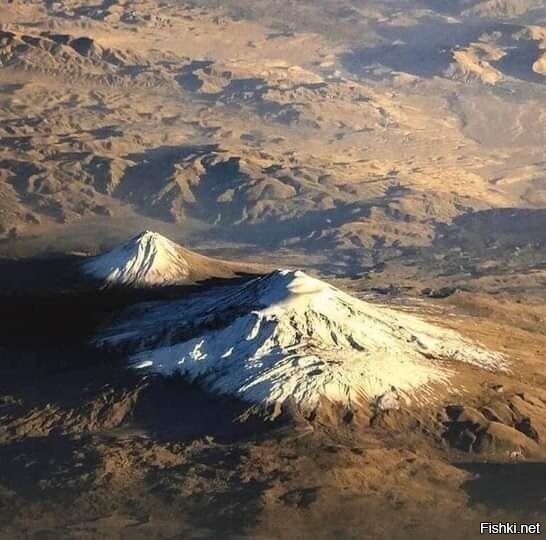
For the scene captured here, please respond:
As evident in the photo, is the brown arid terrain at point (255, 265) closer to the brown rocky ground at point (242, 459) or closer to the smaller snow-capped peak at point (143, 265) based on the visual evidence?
the brown rocky ground at point (242, 459)

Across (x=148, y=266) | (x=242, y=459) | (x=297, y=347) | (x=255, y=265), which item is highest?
(x=297, y=347)

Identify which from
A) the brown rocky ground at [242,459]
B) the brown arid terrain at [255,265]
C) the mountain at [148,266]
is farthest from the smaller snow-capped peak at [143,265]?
the brown rocky ground at [242,459]

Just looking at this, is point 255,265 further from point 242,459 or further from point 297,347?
point 242,459

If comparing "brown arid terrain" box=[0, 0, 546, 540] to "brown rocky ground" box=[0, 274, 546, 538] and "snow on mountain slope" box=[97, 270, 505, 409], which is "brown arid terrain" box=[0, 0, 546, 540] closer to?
"brown rocky ground" box=[0, 274, 546, 538]

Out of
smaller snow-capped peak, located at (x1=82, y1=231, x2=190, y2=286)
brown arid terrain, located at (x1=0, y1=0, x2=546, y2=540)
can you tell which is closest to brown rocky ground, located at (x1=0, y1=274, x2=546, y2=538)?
brown arid terrain, located at (x1=0, y1=0, x2=546, y2=540)

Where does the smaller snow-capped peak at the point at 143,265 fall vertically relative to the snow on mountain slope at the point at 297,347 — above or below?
below

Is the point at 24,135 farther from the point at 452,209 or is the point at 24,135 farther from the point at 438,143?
the point at 438,143

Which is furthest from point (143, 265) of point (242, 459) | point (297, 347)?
point (242, 459)
